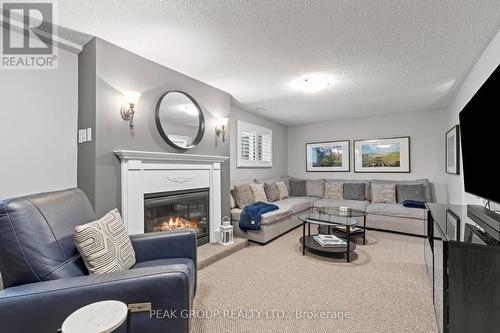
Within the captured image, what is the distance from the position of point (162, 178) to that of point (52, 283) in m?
1.49

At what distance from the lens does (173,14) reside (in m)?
1.70

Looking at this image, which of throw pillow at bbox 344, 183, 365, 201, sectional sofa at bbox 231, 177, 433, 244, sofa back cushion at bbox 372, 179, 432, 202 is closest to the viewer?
sectional sofa at bbox 231, 177, 433, 244

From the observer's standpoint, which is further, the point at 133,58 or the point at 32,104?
the point at 133,58

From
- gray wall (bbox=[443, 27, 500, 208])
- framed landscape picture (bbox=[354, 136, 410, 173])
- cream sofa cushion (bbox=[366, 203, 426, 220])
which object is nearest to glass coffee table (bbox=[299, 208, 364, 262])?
cream sofa cushion (bbox=[366, 203, 426, 220])

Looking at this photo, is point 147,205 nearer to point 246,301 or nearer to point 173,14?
point 246,301

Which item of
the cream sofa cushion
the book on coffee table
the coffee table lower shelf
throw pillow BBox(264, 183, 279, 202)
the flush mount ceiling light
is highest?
the flush mount ceiling light

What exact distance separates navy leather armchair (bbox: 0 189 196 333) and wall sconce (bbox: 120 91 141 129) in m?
1.12

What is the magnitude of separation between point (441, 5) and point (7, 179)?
3559mm

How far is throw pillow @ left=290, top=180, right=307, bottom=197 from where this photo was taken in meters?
5.38

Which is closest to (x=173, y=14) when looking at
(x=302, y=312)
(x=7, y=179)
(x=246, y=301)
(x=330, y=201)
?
(x=7, y=179)

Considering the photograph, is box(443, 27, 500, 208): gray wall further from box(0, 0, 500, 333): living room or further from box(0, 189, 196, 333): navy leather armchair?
box(0, 189, 196, 333): navy leather armchair

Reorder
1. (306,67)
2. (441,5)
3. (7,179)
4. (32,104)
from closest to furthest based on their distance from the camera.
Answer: (441,5) < (7,179) < (32,104) < (306,67)

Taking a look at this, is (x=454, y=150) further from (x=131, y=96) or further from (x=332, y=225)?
(x=131, y=96)

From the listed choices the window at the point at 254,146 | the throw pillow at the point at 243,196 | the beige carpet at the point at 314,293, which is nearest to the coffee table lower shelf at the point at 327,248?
the beige carpet at the point at 314,293
